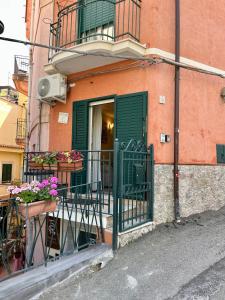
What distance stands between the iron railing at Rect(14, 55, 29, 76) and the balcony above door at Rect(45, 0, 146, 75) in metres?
5.95

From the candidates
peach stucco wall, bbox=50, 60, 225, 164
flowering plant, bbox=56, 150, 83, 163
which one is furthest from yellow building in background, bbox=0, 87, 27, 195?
flowering plant, bbox=56, 150, 83, 163

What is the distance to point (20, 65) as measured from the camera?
14.3 m

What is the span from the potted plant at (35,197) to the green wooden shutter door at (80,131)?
2950mm

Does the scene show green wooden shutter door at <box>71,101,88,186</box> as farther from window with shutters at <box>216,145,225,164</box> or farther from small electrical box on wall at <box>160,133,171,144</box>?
window with shutters at <box>216,145,225,164</box>

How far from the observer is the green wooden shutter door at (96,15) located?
22.9 ft

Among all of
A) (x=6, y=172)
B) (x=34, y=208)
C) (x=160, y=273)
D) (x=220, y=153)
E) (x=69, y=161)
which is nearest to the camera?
(x=34, y=208)

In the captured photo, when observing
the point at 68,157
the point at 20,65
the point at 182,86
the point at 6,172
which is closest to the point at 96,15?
the point at 182,86

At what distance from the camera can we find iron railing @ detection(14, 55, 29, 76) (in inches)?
527

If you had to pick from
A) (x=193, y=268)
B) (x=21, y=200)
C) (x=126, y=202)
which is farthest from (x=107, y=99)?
(x=193, y=268)

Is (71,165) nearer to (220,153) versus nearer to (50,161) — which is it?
(50,161)

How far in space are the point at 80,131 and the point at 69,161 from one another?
73.0 inches

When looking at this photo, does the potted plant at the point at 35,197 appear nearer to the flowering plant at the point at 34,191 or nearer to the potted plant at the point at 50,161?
the flowering plant at the point at 34,191

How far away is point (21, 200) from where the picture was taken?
376cm

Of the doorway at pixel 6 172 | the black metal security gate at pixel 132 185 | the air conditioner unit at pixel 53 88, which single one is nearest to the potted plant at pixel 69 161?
the black metal security gate at pixel 132 185
